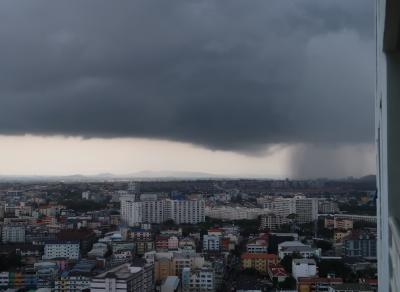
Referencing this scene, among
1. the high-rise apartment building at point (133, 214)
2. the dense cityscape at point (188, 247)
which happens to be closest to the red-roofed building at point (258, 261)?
the dense cityscape at point (188, 247)

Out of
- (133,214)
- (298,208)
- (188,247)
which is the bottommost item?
(188,247)

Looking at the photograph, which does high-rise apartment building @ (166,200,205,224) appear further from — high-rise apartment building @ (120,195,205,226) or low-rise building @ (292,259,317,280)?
low-rise building @ (292,259,317,280)

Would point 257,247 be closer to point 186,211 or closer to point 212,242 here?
point 212,242

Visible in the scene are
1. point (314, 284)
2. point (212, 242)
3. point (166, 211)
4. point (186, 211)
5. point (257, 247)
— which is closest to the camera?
point (314, 284)

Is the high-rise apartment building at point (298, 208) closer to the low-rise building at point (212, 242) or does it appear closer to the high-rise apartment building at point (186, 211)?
the high-rise apartment building at point (186, 211)

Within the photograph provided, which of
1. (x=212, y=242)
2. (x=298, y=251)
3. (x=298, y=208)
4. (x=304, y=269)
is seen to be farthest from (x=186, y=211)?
(x=304, y=269)

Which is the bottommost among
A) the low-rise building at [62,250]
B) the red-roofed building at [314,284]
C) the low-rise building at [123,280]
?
the low-rise building at [62,250]

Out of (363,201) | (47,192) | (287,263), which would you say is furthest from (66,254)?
(47,192)

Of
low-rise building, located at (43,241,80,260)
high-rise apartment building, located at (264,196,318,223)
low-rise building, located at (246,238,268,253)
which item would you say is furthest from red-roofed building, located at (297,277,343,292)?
high-rise apartment building, located at (264,196,318,223)
